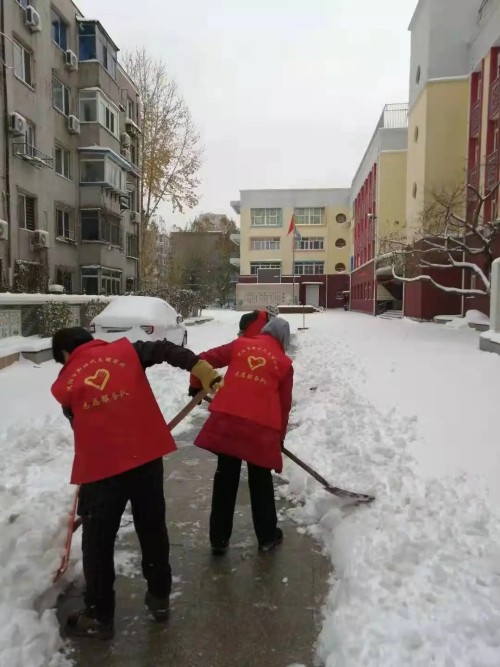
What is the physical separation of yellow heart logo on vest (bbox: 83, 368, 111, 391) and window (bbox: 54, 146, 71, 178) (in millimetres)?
21758

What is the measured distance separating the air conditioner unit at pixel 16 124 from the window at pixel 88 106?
5.97 m

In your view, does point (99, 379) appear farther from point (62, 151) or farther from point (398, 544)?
point (62, 151)

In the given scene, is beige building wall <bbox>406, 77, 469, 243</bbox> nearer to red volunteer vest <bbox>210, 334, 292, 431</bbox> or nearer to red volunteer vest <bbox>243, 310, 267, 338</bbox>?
red volunteer vest <bbox>243, 310, 267, 338</bbox>

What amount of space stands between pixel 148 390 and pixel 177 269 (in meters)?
48.9

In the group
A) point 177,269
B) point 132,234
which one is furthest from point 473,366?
point 177,269

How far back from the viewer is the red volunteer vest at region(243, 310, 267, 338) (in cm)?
397

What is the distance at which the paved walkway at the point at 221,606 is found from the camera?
8.54 feet

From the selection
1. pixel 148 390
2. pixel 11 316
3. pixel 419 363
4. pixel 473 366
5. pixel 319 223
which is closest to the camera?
pixel 148 390

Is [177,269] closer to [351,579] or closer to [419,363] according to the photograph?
[419,363]

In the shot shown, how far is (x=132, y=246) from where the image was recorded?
31.3 m

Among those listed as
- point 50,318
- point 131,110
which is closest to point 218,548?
point 50,318

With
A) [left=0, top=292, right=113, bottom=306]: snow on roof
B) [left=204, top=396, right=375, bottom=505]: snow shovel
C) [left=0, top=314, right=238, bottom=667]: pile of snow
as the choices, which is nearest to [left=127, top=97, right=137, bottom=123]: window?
[left=0, top=292, right=113, bottom=306]: snow on roof

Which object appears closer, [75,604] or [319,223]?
[75,604]

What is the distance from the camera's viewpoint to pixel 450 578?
2900mm
